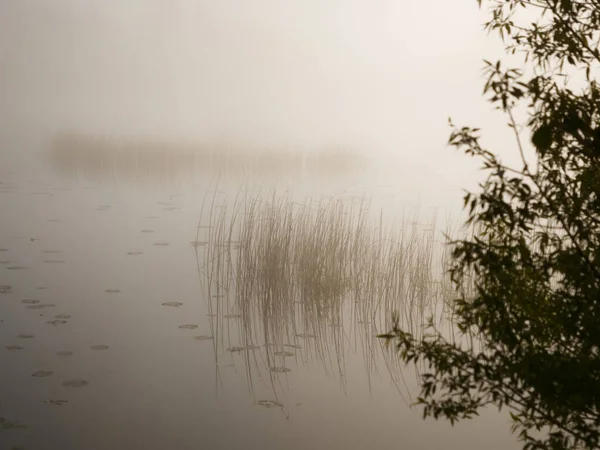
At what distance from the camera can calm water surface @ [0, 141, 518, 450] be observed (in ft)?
9.37

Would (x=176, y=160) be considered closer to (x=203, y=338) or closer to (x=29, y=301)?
(x=29, y=301)

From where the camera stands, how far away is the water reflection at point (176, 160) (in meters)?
12.5

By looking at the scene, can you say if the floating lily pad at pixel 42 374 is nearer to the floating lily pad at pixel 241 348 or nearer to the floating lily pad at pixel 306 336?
the floating lily pad at pixel 241 348

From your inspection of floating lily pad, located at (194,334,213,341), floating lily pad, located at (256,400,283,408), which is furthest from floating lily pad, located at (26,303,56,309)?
floating lily pad, located at (256,400,283,408)

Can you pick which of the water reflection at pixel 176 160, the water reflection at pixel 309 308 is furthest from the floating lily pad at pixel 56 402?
the water reflection at pixel 176 160

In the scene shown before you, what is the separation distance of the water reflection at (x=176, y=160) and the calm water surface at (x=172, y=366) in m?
5.97

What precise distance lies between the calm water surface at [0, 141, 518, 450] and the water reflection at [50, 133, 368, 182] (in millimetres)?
5966

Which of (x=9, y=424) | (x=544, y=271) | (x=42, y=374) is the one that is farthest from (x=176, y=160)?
(x=544, y=271)

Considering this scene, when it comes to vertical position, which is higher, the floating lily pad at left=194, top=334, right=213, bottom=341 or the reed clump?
the reed clump

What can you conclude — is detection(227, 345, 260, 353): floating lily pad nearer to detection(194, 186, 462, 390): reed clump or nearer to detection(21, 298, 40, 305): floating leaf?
detection(194, 186, 462, 390): reed clump

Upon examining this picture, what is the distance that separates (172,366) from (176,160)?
35.5 feet

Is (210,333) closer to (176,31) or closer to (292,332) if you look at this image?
(292,332)

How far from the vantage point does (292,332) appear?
13.2 ft

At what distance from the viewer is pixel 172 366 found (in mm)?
3494
